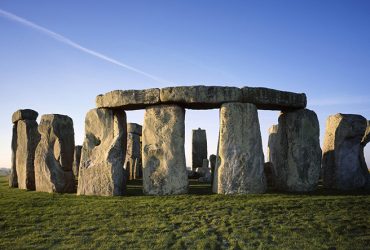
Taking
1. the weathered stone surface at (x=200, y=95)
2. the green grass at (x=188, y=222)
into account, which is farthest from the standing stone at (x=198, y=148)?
the green grass at (x=188, y=222)

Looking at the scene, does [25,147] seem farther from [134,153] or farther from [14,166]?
[134,153]

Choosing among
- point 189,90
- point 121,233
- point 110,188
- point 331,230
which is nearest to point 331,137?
point 189,90

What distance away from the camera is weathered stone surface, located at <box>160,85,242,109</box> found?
870 cm

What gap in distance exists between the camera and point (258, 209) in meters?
6.85

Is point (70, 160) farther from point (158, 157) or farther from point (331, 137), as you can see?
point (331, 137)

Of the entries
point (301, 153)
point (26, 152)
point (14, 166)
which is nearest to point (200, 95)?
point (301, 153)

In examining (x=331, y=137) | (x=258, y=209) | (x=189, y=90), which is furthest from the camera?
(x=331, y=137)

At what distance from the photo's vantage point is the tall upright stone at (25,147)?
35.1 ft

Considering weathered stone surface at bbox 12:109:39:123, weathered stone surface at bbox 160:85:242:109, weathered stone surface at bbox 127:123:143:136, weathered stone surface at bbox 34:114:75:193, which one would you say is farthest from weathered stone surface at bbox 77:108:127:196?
weathered stone surface at bbox 127:123:143:136

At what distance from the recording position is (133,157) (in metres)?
16.2

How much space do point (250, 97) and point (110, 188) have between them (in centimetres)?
406

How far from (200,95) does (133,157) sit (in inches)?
324

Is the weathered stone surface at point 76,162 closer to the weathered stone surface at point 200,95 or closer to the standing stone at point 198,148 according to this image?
the standing stone at point 198,148

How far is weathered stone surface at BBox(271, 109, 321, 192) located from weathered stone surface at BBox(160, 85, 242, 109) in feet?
6.52
